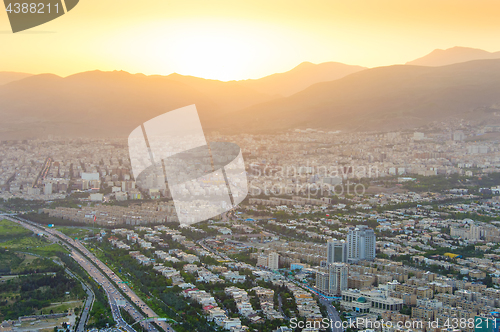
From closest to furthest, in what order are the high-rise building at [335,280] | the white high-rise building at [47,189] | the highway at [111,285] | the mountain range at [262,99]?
1. the highway at [111,285]
2. the high-rise building at [335,280]
3. the white high-rise building at [47,189]
4. the mountain range at [262,99]

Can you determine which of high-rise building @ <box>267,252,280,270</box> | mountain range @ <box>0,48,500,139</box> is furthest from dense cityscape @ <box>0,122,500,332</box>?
mountain range @ <box>0,48,500,139</box>

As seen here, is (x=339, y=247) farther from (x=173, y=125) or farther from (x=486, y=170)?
(x=173, y=125)

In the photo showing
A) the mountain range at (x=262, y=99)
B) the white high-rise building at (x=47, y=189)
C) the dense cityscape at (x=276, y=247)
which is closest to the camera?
the dense cityscape at (x=276, y=247)

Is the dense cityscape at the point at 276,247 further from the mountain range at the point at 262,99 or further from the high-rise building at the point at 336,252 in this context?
the mountain range at the point at 262,99

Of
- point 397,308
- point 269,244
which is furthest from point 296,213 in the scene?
point 397,308

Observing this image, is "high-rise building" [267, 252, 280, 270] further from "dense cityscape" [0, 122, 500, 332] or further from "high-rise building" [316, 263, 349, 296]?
"high-rise building" [316, 263, 349, 296]

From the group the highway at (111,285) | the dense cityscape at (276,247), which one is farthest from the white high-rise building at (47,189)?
the highway at (111,285)

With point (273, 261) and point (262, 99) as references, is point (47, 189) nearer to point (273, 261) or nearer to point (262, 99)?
point (273, 261)

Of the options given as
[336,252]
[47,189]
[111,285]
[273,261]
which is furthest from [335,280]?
[47,189]
